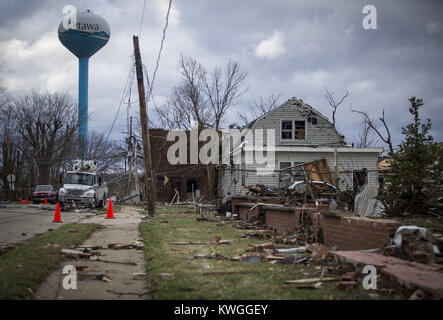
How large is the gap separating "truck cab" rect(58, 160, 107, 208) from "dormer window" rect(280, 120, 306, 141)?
12658 millimetres

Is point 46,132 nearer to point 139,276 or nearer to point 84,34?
point 84,34

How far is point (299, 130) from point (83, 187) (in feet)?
46.8

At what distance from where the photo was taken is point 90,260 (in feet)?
25.8

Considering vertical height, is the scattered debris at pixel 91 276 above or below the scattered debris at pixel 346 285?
below

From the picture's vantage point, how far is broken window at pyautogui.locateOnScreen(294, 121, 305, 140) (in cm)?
2747

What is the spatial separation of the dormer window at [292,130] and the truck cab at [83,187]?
12.7 metres

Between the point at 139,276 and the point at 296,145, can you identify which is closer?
the point at 139,276

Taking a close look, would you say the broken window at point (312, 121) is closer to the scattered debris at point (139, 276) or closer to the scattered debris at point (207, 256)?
the scattered debris at point (207, 256)

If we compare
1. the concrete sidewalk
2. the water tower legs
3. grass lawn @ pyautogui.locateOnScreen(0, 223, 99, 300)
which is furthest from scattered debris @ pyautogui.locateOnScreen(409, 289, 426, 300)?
the water tower legs

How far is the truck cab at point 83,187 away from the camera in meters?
27.0

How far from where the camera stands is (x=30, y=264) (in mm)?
6816
